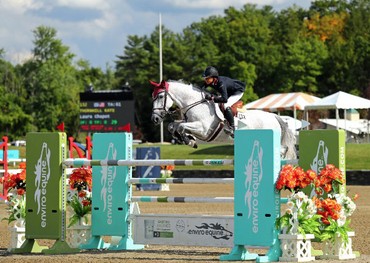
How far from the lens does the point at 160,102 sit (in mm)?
11891

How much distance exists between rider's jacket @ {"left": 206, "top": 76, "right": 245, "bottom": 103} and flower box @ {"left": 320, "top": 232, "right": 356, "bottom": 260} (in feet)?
9.89

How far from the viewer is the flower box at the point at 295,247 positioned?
902 centimetres

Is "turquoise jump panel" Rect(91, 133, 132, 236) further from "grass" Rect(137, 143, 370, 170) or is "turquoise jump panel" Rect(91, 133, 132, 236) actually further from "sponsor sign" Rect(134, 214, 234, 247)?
"grass" Rect(137, 143, 370, 170)

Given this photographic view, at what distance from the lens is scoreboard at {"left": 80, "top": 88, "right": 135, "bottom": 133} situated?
35.8 m

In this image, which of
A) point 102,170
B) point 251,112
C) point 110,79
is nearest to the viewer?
point 102,170

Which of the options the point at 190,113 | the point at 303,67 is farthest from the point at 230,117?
the point at 303,67

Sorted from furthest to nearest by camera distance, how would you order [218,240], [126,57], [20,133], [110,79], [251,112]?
[110,79], [126,57], [20,133], [251,112], [218,240]

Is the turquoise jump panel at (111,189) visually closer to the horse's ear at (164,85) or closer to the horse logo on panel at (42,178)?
the horse logo on panel at (42,178)

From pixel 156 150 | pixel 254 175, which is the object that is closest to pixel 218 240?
pixel 254 175

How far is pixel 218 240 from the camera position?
32.1 feet

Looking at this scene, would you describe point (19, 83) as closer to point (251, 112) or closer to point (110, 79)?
point (110, 79)

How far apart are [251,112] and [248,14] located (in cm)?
7988

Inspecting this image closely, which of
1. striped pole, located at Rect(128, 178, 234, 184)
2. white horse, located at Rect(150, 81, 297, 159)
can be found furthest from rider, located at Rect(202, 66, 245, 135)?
striped pole, located at Rect(128, 178, 234, 184)

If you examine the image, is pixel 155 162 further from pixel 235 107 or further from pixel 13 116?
pixel 13 116
